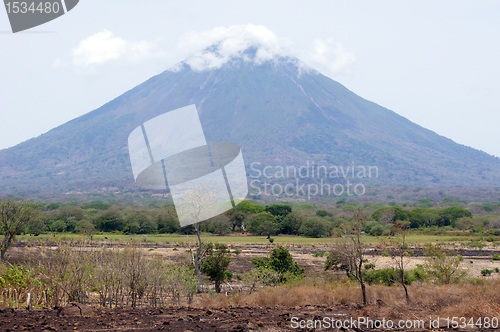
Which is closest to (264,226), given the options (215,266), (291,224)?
(291,224)

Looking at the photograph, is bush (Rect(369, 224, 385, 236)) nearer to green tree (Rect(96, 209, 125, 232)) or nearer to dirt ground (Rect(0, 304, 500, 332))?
green tree (Rect(96, 209, 125, 232))

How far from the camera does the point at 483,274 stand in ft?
79.4

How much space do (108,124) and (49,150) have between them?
27.9 m

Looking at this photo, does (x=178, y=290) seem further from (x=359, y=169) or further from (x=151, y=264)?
(x=359, y=169)

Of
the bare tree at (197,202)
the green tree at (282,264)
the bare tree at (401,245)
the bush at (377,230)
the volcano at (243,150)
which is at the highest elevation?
the volcano at (243,150)

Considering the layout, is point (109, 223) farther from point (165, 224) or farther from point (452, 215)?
point (452, 215)

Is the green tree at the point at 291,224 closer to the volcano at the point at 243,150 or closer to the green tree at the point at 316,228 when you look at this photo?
the green tree at the point at 316,228

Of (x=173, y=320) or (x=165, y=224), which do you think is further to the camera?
(x=165, y=224)
